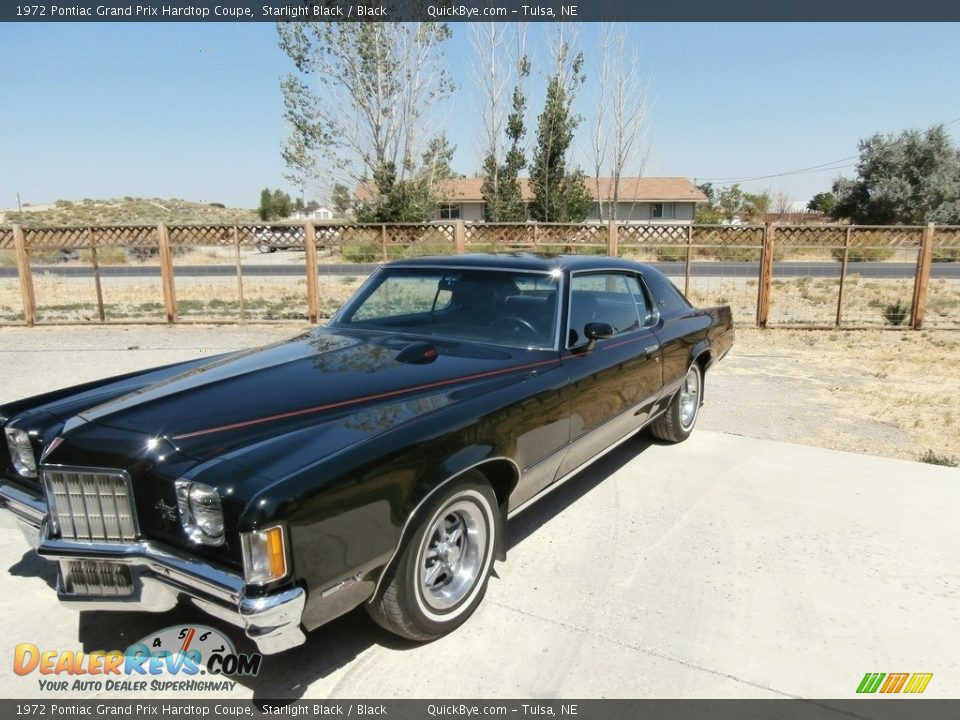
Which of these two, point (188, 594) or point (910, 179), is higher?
point (910, 179)

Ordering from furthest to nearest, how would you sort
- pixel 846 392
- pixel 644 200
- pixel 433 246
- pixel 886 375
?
1. pixel 644 200
2. pixel 433 246
3. pixel 886 375
4. pixel 846 392

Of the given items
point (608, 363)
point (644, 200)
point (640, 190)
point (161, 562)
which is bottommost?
point (161, 562)

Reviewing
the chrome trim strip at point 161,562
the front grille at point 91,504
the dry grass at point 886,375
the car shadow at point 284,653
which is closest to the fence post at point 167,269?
the car shadow at point 284,653

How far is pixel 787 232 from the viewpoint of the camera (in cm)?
1166

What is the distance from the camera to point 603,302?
4.41 meters

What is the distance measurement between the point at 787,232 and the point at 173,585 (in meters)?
12.0

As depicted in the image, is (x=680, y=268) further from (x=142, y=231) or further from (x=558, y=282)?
(x=558, y=282)

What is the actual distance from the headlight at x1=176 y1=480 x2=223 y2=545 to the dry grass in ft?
17.0

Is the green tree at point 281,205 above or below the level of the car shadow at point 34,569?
above

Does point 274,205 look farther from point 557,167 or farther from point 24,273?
point 24,273

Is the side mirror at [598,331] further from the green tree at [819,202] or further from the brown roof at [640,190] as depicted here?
the green tree at [819,202]

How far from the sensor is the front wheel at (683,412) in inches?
210

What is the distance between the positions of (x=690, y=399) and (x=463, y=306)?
2.70m

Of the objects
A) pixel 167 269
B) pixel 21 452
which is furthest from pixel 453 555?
pixel 167 269
